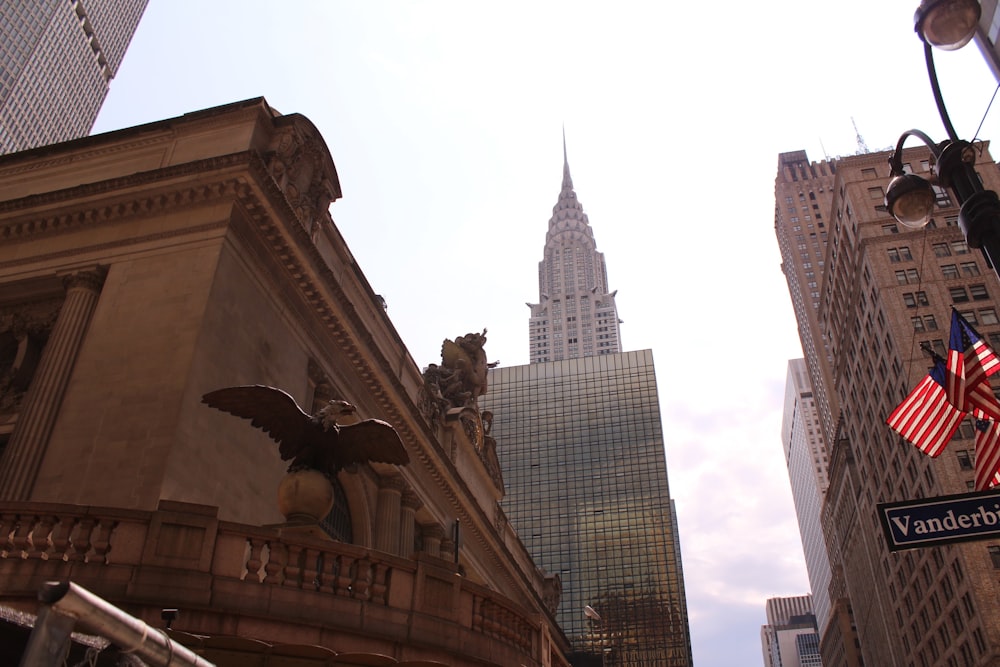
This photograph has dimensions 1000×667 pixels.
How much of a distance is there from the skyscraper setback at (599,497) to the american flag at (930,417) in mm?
70867

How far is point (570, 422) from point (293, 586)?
9537 cm

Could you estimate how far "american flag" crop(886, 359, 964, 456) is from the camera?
54.0 feet

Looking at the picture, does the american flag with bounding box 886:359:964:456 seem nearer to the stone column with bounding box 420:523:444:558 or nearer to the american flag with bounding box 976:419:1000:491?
the american flag with bounding box 976:419:1000:491

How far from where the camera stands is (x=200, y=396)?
56.2ft

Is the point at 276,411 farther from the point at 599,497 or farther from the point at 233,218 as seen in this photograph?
the point at 599,497

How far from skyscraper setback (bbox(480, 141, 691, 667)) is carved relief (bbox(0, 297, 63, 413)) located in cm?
7193

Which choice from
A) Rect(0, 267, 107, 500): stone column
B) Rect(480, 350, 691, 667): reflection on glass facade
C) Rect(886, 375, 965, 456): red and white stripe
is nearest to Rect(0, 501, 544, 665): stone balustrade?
Rect(0, 267, 107, 500): stone column

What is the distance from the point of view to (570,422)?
104 m

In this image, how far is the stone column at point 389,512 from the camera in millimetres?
26922

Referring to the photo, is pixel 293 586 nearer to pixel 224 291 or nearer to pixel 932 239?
pixel 224 291

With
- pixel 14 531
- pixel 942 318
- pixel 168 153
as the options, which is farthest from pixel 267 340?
pixel 942 318

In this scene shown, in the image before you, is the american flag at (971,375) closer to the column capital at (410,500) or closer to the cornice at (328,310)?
the cornice at (328,310)

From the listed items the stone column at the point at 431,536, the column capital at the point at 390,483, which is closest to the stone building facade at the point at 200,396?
the column capital at the point at 390,483

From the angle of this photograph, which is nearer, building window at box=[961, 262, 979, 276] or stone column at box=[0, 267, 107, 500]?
stone column at box=[0, 267, 107, 500]
